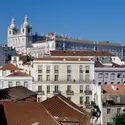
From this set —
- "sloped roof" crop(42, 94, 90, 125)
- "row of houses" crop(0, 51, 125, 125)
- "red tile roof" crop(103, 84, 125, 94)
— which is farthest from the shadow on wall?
"row of houses" crop(0, 51, 125, 125)

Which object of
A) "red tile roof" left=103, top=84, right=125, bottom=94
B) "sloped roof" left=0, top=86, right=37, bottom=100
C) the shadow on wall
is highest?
the shadow on wall

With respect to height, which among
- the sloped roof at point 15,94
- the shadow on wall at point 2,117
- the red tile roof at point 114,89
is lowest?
the red tile roof at point 114,89

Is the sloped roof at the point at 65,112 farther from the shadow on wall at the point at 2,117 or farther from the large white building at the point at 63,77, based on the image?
the large white building at the point at 63,77

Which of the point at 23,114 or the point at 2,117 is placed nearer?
the point at 2,117

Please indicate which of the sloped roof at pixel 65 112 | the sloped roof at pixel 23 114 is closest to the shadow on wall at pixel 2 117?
the sloped roof at pixel 23 114

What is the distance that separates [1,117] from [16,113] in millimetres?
899

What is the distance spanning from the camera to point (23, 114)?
2466cm

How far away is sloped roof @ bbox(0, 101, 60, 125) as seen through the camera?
24203 millimetres

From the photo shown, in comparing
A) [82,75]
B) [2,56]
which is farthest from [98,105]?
[2,56]

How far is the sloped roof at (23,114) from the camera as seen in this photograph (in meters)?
24.2

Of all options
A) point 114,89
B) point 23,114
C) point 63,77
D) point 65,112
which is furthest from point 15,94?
point 63,77

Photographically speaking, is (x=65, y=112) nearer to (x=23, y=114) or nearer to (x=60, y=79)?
(x=23, y=114)

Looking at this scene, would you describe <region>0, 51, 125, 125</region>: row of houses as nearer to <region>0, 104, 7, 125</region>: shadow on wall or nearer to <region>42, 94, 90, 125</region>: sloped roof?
<region>42, 94, 90, 125</region>: sloped roof

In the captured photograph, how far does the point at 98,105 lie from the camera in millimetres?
48375
